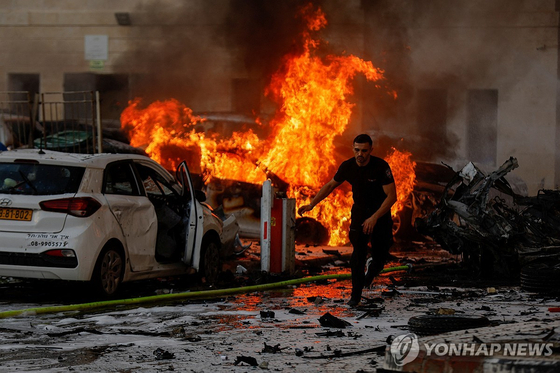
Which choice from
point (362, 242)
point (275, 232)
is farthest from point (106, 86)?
point (362, 242)

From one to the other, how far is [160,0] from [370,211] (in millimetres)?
19501

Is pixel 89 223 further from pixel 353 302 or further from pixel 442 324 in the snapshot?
pixel 442 324

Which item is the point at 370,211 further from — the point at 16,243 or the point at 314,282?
the point at 16,243

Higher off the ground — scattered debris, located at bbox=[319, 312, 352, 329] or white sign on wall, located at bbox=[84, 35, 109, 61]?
white sign on wall, located at bbox=[84, 35, 109, 61]

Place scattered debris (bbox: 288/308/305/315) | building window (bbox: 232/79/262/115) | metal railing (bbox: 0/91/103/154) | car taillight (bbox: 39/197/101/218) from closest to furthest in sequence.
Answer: scattered debris (bbox: 288/308/305/315), car taillight (bbox: 39/197/101/218), metal railing (bbox: 0/91/103/154), building window (bbox: 232/79/262/115)

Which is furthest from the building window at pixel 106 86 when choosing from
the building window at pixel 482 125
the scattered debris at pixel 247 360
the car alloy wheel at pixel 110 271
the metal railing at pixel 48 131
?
the scattered debris at pixel 247 360

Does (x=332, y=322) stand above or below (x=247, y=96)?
below

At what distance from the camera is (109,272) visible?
9.22 m

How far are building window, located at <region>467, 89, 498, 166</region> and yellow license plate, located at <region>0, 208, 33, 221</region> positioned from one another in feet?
66.2

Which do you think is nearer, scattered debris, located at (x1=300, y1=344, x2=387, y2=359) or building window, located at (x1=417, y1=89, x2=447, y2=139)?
scattered debris, located at (x1=300, y1=344, x2=387, y2=359)

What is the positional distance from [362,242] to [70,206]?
2.97 metres

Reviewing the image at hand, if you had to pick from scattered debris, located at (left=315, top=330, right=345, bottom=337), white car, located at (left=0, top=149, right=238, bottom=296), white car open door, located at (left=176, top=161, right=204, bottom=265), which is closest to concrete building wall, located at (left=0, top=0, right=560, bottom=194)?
white car open door, located at (left=176, top=161, right=204, bottom=265)

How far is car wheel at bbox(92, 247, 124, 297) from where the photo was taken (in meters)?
8.95

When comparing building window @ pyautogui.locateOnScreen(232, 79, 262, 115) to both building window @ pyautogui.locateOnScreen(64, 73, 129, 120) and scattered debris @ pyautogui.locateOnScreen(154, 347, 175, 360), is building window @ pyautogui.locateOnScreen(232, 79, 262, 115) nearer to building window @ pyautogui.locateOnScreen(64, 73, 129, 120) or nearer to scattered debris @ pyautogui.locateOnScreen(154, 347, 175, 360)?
building window @ pyautogui.locateOnScreen(64, 73, 129, 120)
